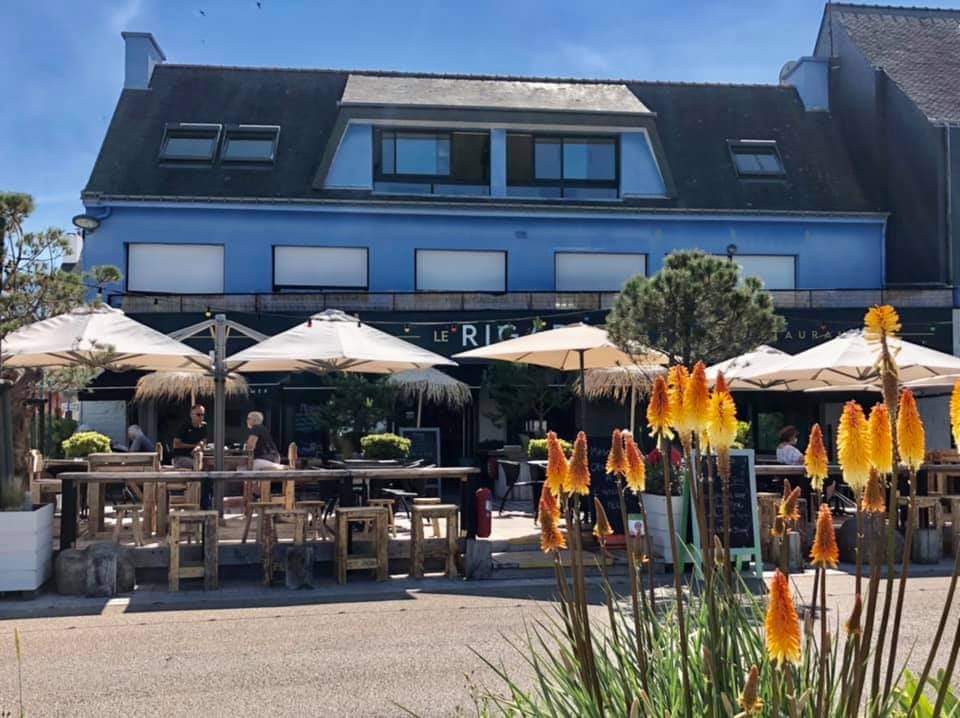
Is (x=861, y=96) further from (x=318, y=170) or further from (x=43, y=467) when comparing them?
(x=43, y=467)

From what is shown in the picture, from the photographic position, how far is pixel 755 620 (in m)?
3.46

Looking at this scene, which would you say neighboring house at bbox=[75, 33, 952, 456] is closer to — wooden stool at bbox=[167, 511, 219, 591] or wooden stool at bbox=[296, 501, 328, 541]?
wooden stool at bbox=[296, 501, 328, 541]

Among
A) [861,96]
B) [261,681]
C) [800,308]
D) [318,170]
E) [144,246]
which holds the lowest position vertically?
[261,681]

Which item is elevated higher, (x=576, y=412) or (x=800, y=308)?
(x=800, y=308)

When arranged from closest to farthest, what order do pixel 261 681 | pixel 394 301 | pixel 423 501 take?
pixel 261 681 < pixel 423 501 < pixel 394 301

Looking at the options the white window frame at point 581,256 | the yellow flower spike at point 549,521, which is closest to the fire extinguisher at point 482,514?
the yellow flower spike at point 549,521

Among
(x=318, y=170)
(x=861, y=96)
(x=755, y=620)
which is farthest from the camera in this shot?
(x=861, y=96)

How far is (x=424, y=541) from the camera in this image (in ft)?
34.7

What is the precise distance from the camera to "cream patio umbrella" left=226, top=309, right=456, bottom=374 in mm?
11328

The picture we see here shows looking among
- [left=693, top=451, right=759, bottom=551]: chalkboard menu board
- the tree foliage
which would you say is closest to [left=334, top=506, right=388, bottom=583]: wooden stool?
[left=693, top=451, right=759, bottom=551]: chalkboard menu board

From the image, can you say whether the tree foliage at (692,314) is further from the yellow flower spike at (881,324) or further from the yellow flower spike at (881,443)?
the yellow flower spike at (881,443)

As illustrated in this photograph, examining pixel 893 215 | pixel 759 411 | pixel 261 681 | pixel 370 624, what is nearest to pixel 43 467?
pixel 370 624

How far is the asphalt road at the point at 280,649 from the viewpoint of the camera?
19.7ft

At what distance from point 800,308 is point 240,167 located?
12714mm
